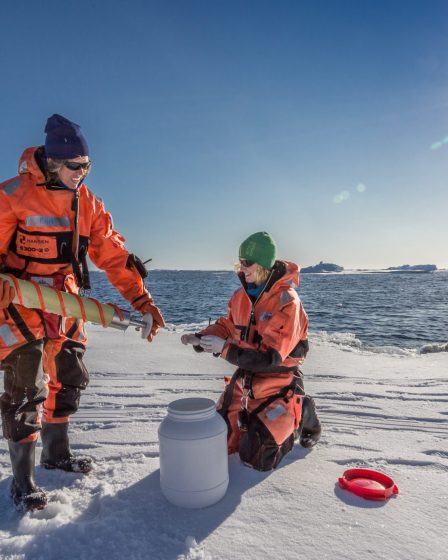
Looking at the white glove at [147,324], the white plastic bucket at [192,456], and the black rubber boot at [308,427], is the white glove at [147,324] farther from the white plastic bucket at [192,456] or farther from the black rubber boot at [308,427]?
the black rubber boot at [308,427]

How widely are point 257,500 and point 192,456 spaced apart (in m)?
0.52

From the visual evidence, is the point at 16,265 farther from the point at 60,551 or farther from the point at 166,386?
the point at 166,386

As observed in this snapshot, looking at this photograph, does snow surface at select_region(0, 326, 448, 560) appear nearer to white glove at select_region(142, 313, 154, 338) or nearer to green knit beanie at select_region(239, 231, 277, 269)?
white glove at select_region(142, 313, 154, 338)

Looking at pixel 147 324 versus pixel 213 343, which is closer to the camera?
pixel 213 343

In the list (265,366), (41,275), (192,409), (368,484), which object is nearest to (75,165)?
(41,275)

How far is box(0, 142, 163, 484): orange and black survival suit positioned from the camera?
8.08 feet

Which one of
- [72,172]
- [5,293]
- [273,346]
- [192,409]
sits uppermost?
[72,172]

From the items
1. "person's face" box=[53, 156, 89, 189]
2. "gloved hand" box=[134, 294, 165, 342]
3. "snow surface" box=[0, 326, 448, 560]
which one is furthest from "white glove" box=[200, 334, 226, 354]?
"person's face" box=[53, 156, 89, 189]

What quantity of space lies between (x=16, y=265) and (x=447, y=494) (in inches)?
122

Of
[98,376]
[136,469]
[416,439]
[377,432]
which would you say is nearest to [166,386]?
[98,376]

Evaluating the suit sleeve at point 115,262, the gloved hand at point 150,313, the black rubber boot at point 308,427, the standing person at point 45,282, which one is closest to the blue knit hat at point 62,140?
the standing person at point 45,282

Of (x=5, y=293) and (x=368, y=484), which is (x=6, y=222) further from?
(x=368, y=484)

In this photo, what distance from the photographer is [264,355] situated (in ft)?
9.14

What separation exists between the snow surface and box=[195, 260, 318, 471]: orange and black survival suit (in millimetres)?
208
